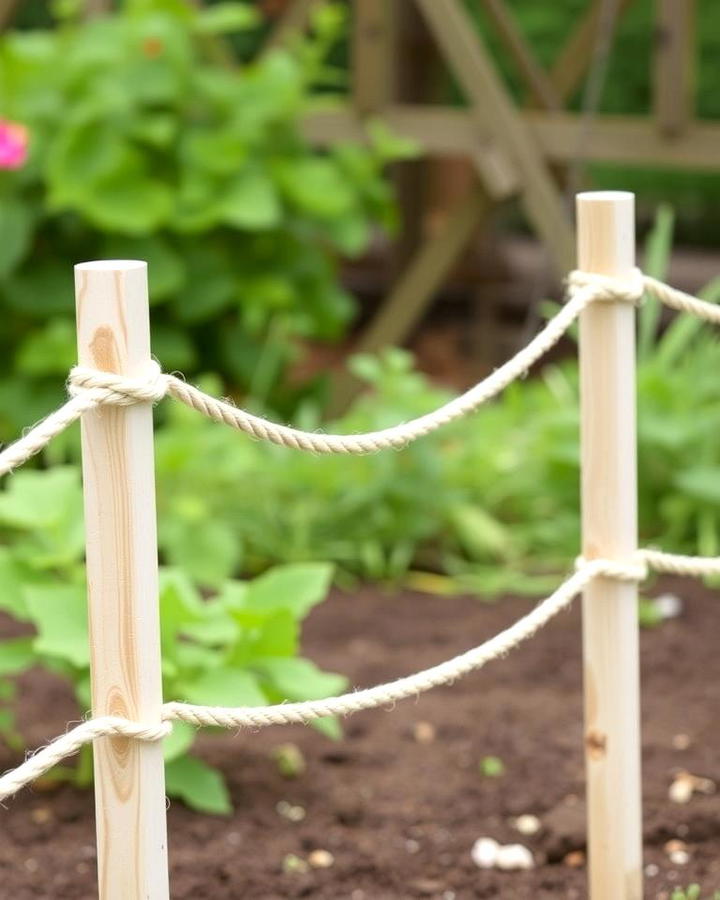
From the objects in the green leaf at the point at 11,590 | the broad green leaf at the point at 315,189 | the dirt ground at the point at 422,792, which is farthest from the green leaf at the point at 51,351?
the green leaf at the point at 11,590

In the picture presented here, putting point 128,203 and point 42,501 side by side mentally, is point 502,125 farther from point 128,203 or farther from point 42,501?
point 42,501

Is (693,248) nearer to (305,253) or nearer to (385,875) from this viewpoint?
(305,253)

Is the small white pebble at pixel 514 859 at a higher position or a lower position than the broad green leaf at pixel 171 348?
lower

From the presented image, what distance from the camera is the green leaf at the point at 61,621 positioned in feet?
8.11

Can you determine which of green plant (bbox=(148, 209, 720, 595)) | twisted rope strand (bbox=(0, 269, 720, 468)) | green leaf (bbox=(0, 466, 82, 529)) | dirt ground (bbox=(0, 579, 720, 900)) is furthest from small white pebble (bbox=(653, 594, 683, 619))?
green leaf (bbox=(0, 466, 82, 529))

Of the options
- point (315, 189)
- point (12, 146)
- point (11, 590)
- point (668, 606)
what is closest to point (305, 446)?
point (11, 590)

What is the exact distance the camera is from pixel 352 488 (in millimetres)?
4344

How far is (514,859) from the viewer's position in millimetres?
2668

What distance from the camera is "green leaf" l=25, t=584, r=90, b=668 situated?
247 centimetres

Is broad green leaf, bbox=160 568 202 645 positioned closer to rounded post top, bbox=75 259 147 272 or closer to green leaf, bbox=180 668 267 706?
green leaf, bbox=180 668 267 706

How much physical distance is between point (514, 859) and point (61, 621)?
857 millimetres

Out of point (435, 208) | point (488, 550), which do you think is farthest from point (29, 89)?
point (435, 208)

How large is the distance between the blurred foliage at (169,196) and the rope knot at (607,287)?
2.71 meters

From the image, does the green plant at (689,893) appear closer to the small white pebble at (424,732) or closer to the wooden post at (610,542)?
the wooden post at (610,542)
